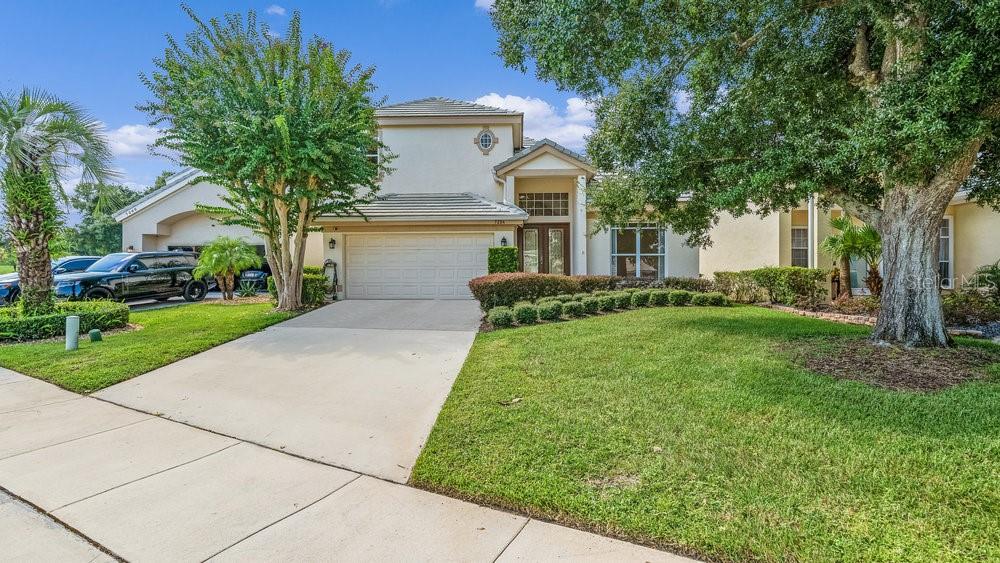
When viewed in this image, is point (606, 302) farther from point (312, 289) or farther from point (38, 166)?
point (38, 166)

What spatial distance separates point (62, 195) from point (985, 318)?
20.1 meters

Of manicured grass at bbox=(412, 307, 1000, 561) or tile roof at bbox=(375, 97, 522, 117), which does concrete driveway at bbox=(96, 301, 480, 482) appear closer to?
manicured grass at bbox=(412, 307, 1000, 561)

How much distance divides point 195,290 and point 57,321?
7204 millimetres

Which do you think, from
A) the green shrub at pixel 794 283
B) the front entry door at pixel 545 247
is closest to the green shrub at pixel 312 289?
the front entry door at pixel 545 247

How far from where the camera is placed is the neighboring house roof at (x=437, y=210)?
1429 cm

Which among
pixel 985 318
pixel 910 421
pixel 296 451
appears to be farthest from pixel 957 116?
pixel 296 451

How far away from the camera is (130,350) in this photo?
7.56 metres

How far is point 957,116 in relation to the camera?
494cm

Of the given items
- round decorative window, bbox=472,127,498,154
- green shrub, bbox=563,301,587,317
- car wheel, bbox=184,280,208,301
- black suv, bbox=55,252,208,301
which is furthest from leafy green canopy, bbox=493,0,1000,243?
car wheel, bbox=184,280,208,301

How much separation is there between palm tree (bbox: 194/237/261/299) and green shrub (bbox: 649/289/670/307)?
12.7 meters

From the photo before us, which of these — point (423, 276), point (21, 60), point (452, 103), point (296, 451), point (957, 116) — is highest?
point (452, 103)

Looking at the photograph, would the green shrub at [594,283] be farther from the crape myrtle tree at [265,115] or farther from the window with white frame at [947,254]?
the window with white frame at [947,254]

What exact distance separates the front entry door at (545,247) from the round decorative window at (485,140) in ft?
11.5

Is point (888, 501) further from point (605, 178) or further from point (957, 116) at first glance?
point (605, 178)
